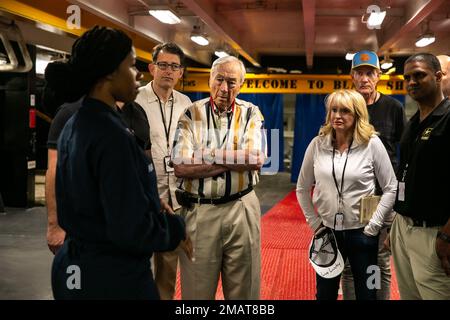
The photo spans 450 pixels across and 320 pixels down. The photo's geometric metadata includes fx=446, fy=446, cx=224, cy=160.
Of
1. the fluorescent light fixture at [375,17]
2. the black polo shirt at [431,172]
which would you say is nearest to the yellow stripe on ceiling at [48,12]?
the fluorescent light fixture at [375,17]

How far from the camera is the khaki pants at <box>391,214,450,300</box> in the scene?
193cm

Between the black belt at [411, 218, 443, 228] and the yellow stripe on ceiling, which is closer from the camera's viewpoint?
the black belt at [411, 218, 443, 228]

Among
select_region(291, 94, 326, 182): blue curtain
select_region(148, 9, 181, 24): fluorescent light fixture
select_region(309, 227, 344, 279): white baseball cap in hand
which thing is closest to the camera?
select_region(309, 227, 344, 279): white baseball cap in hand

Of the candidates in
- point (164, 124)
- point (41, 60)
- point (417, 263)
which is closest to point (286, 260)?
point (164, 124)

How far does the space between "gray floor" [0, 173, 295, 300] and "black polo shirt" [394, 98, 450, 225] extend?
282 cm

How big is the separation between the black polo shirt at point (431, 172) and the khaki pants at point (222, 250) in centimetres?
74

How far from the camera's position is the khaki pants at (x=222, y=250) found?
213 centimetres

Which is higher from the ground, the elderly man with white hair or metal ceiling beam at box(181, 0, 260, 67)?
metal ceiling beam at box(181, 0, 260, 67)

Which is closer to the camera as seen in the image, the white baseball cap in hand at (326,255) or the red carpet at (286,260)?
the white baseball cap in hand at (326,255)

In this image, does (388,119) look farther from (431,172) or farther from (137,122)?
(137,122)

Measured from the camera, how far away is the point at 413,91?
2053mm

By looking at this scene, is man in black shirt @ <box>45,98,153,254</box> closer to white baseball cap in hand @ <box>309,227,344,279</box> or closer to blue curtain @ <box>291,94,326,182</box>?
white baseball cap in hand @ <box>309,227,344,279</box>

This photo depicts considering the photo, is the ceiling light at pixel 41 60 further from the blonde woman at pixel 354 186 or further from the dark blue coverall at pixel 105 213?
the dark blue coverall at pixel 105 213

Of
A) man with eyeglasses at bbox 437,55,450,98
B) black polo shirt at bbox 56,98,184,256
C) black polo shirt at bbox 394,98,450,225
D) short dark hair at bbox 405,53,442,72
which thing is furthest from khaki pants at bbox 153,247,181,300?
man with eyeglasses at bbox 437,55,450,98
